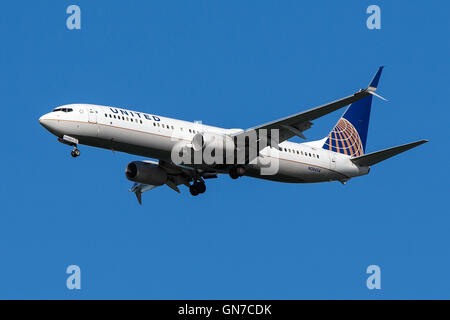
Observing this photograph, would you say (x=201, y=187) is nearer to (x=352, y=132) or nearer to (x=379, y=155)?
(x=379, y=155)

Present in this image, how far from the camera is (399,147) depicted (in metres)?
50.1

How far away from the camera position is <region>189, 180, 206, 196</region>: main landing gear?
177 ft

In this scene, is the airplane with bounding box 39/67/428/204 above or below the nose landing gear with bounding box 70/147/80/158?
above

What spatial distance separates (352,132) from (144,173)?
16.5m

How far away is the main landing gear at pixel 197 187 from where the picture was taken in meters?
54.1

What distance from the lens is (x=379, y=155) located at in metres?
53.4

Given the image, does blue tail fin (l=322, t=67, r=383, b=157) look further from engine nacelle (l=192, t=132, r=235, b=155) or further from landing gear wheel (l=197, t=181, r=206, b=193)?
engine nacelle (l=192, t=132, r=235, b=155)

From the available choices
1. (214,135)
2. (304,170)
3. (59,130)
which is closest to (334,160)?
(304,170)

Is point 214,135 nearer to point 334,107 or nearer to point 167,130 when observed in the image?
point 167,130

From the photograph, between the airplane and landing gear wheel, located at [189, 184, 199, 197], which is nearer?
the airplane

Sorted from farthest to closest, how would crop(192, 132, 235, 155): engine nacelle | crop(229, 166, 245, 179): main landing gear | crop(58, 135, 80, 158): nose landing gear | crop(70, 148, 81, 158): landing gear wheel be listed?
1. crop(229, 166, 245, 179): main landing gear
2. crop(192, 132, 235, 155): engine nacelle
3. crop(70, 148, 81, 158): landing gear wheel
4. crop(58, 135, 80, 158): nose landing gear

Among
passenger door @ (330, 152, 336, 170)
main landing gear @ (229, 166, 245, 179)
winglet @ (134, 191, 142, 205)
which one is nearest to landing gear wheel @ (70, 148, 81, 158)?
main landing gear @ (229, 166, 245, 179)
